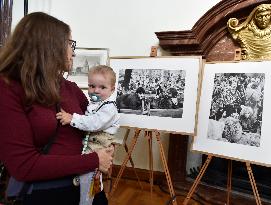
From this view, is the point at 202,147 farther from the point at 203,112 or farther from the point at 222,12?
the point at 222,12

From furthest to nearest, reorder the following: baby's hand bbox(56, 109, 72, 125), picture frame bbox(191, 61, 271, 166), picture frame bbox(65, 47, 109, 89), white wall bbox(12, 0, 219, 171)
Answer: picture frame bbox(65, 47, 109, 89) < white wall bbox(12, 0, 219, 171) < picture frame bbox(191, 61, 271, 166) < baby's hand bbox(56, 109, 72, 125)

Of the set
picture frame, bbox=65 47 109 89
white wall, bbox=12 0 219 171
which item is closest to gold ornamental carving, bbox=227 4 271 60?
white wall, bbox=12 0 219 171

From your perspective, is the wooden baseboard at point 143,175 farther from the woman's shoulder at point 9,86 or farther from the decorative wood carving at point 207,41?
the woman's shoulder at point 9,86

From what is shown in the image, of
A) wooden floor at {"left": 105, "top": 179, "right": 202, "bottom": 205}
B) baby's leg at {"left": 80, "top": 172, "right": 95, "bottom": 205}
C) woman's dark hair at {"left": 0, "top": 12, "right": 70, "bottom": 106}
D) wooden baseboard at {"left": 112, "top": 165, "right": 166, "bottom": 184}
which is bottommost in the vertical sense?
wooden floor at {"left": 105, "top": 179, "right": 202, "bottom": 205}

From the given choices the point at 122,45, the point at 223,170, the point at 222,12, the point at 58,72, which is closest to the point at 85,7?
the point at 122,45

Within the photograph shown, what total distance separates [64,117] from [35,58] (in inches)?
10.8

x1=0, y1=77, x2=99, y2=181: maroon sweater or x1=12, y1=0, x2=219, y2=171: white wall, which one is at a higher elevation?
x1=12, y1=0, x2=219, y2=171: white wall

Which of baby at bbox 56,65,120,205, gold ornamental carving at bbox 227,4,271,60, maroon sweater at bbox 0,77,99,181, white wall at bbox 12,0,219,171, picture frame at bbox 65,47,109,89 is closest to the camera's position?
maroon sweater at bbox 0,77,99,181

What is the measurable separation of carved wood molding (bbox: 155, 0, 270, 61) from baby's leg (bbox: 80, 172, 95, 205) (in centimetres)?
238

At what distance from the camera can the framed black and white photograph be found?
8.96 feet

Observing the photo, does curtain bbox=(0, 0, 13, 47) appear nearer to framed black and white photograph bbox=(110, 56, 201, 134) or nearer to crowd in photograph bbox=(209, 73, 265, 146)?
framed black and white photograph bbox=(110, 56, 201, 134)

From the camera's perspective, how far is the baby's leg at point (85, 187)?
136 cm

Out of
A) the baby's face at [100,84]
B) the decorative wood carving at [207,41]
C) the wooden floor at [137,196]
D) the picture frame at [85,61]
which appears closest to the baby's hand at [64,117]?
the baby's face at [100,84]

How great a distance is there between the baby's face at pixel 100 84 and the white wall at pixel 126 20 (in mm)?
1938
